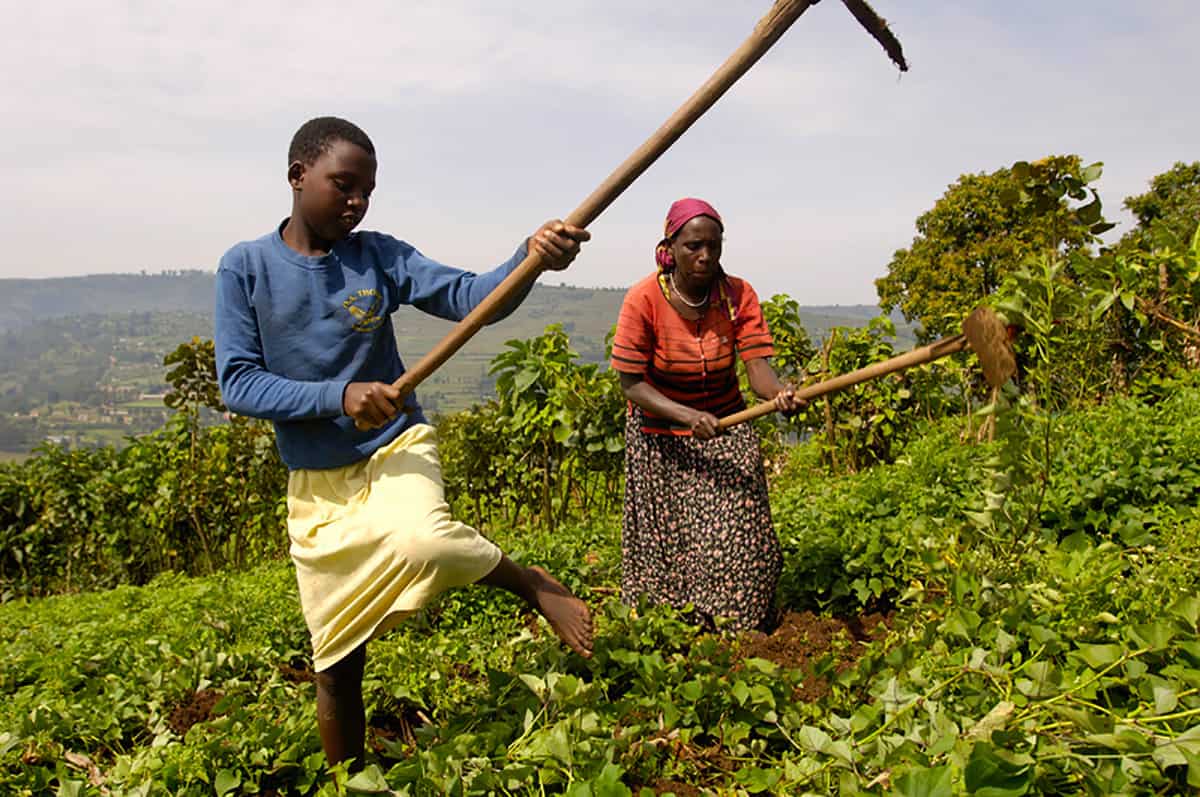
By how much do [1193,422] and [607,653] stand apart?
131 inches

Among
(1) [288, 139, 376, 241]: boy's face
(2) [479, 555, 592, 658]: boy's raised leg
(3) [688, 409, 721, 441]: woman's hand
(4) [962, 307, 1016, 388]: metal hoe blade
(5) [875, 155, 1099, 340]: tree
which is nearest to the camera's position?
(4) [962, 307, 1016, 388]: metal hoe blade

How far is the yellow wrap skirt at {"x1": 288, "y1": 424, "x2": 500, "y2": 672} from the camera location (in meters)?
2.54

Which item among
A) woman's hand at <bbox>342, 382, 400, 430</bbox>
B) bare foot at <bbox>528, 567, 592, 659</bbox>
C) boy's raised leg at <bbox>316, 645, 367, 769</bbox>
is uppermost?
woman's hand at <bbox>342, 382, 400, 430</bbox>

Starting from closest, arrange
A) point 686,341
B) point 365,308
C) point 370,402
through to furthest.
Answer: point 370,402
point 365,308
point 686,341

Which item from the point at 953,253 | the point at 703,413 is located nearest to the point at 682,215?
the point at 703,413

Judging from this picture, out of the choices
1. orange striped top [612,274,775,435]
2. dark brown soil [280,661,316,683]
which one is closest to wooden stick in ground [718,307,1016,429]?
orange striped top [612,274,775,435]

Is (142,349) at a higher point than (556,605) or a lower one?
higher

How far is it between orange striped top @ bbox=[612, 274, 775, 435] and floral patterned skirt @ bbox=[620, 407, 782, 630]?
198 millimetres

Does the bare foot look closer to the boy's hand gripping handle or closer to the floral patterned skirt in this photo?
the boy's hand gripping handle

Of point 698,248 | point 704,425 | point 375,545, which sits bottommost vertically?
point 375,545

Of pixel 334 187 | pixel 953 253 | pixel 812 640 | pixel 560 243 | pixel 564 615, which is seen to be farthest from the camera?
pixel 953 253

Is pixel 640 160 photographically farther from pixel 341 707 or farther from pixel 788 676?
pixel 341 707

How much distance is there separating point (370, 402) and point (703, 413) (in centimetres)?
181

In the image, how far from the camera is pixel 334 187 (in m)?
2.63
